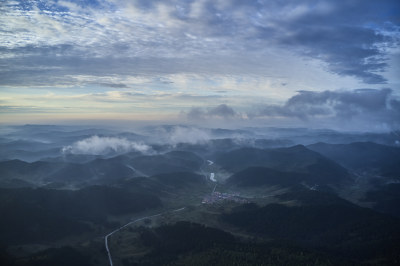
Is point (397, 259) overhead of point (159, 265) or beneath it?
overhead

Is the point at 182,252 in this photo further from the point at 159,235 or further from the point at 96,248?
the point at 96,248

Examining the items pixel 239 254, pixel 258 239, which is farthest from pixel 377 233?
pixel 239 254

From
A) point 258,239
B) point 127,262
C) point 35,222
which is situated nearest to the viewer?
point 127,262

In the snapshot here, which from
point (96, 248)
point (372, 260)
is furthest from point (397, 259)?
point (96, 248)

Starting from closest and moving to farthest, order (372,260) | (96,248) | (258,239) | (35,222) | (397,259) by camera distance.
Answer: (397,259), (372,260), (96,248), (258,239), (35,222)

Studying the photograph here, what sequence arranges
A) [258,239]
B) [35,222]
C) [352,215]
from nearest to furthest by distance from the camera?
[258,239] < [35,222] < [352,215]

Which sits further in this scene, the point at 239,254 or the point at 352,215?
→ the point at 352,215

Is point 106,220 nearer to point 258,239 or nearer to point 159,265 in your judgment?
point 159,265

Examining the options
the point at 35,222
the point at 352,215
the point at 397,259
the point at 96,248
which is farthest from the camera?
the point at 352,215

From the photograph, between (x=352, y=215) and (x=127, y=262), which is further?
(x=352, y=215)
